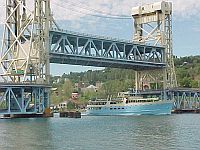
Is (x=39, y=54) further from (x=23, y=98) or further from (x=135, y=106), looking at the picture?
(x=135, y=106)

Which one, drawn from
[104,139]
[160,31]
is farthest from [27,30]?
[104,139]

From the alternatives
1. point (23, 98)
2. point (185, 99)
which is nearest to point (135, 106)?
point (185, 99)

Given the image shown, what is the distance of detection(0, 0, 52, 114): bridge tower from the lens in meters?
88.8

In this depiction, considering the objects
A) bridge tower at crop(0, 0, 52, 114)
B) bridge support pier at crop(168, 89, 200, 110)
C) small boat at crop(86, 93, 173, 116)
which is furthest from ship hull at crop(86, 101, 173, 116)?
bridge tower at crop(0, 0, 52, 114)

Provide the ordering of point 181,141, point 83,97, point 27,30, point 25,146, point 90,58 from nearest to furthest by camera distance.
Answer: point 25,146 < point 181,141 < point 27,30 < point 90,58 < point 83,97

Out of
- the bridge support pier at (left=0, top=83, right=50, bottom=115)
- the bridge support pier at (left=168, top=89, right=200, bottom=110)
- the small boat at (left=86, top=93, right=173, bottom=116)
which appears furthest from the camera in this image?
the bridge support pier at (left=168, top=89, right=200, bottom=110)

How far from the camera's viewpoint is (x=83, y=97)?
7554 inches

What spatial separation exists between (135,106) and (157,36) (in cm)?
2008

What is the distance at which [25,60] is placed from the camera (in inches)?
3669

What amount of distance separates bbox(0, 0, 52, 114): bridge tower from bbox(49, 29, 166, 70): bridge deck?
3.22 m

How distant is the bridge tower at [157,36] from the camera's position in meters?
123

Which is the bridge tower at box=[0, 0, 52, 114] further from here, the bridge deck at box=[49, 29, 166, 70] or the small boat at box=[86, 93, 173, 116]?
the small boat at box=[86, 93, 173, 116]

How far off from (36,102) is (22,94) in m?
3.10

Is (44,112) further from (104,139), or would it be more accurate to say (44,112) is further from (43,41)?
(104,139)
